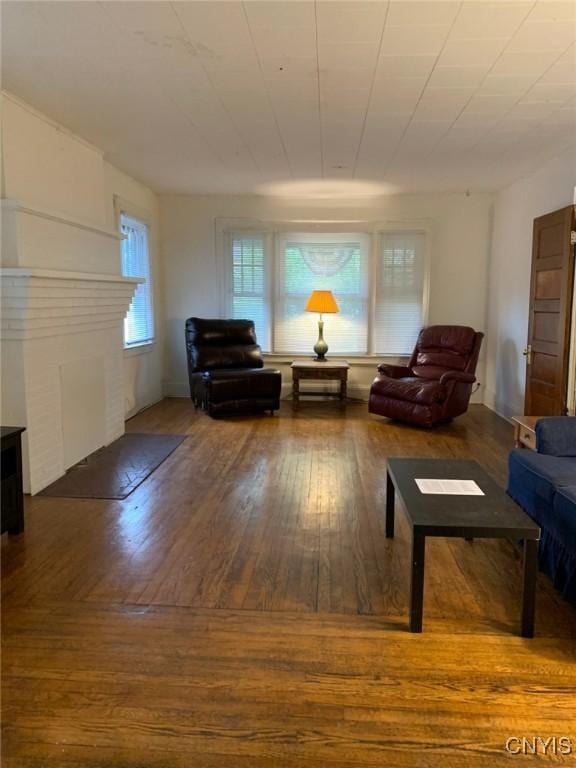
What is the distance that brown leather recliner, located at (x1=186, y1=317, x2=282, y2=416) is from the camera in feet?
19.2

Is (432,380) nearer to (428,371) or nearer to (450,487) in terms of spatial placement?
(428,371)

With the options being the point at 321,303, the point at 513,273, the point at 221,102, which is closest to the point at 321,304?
the point at 321,303

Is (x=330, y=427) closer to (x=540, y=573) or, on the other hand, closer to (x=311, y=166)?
(x=311, y=166)

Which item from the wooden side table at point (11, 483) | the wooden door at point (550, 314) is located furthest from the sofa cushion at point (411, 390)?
the wooden side table at point (11, 483)

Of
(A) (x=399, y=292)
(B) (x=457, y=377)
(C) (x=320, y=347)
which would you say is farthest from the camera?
(A) (x=399, y=292)

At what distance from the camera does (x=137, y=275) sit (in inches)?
245

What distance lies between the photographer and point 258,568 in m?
Result: 2.63

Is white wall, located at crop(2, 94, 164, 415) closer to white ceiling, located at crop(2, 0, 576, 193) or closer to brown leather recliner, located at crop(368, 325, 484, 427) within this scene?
white ceiling, located at crop(2, 0, 576, 193)

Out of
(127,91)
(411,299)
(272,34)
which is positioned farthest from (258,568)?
(411,299)

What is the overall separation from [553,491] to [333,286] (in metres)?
4.81

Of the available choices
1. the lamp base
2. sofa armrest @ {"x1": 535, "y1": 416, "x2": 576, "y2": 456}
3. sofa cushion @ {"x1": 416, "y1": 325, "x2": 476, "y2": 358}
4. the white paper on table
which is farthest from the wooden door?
the lamp base

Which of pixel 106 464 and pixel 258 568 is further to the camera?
pixel 106 464

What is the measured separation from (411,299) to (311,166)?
2.31 meters

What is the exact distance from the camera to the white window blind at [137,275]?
19.4ft
